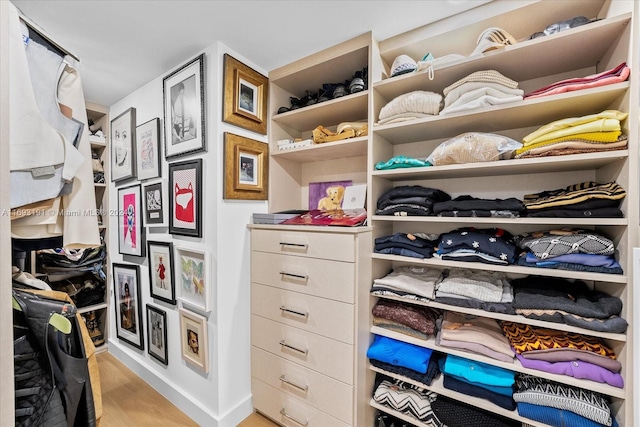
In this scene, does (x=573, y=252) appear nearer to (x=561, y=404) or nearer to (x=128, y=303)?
(x=561, y=404)

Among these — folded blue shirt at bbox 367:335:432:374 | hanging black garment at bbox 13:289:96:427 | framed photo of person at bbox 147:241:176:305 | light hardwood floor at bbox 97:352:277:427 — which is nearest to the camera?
hanging black garment at bbox 13:289:96:427

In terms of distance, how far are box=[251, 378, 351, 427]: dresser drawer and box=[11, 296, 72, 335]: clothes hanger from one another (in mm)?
1180

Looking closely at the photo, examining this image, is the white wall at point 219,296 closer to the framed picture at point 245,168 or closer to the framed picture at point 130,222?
the framed picture at point 245,168

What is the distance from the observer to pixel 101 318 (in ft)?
8.11

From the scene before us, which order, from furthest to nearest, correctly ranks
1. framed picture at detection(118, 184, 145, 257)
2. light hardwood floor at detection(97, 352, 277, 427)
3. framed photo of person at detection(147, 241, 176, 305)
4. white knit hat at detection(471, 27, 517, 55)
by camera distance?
framed picture at detection(118, 184, 145, 257) → framed photo of person at detection(147, 241, 176, 305) → light hardwood floor at detection(97, 352, 277, 427) → white knit hat at detection(471, 27, 517, 55)

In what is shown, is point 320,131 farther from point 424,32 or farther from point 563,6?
point 563,6

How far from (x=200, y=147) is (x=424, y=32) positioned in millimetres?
1362

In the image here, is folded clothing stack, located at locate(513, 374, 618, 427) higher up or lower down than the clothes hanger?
lower down

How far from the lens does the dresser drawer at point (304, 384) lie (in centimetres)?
134

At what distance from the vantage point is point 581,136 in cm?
101

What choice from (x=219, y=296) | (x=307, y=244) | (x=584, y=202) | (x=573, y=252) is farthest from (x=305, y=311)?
(x=584, y=202)

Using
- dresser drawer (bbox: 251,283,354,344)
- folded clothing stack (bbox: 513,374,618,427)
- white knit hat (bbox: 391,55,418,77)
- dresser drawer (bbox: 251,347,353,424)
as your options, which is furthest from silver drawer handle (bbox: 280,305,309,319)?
white knit hat (bbox: 391,55,418,77)

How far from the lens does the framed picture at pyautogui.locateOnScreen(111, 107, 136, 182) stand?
2049 mm

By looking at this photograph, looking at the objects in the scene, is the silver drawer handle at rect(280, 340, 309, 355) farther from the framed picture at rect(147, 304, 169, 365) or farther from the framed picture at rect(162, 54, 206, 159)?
the framed picture at rect(162, 54, 206, 159)
